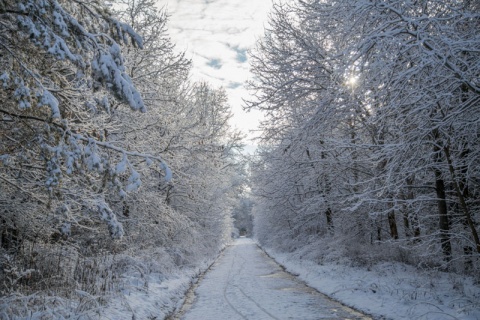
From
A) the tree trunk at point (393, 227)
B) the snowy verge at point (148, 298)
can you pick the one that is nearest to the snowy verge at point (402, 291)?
the tree trunk at point (393, 227)

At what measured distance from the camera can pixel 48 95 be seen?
4.58 m

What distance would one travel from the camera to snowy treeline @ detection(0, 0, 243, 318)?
4.63 metres

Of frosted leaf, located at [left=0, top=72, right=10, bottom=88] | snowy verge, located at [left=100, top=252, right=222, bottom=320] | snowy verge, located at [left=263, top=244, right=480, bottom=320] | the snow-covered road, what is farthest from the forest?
the snow-covered road

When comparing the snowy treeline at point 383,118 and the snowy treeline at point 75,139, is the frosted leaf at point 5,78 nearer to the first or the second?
the snowy treeline at point 75,139

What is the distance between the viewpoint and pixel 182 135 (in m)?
12.4

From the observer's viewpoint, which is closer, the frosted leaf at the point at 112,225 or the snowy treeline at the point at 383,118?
the snowy treeline at the point at 383,118

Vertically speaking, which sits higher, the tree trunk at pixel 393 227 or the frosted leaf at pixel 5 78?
the frosted leaf at pixel 5 78

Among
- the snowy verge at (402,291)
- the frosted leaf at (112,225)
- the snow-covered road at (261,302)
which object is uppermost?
the frosted leaf at (112,225)

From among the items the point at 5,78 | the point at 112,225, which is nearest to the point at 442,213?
the point at 112,225

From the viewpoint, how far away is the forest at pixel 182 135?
4906 mm

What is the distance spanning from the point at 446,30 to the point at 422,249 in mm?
8852

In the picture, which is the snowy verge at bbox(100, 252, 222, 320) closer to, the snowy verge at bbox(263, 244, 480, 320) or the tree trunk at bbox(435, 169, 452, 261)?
the snowy verge at bbox(263, 244, 480, 320)

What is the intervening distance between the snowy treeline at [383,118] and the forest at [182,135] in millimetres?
74

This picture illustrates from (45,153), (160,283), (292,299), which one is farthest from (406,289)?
(45,153)
